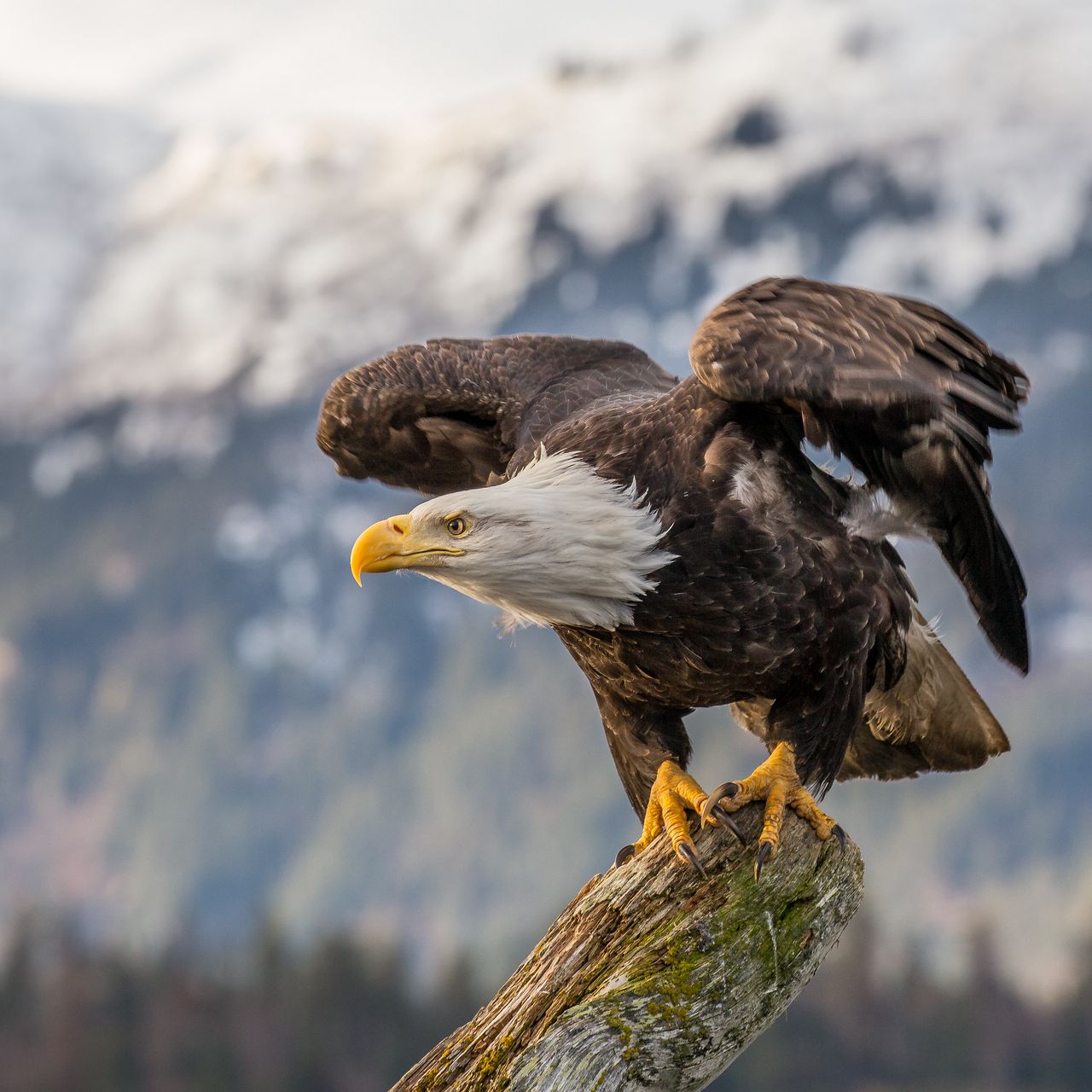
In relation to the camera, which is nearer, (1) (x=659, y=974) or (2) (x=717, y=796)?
(1) (x=659, y=974)

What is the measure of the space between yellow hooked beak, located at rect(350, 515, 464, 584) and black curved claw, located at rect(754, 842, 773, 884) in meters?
1.33

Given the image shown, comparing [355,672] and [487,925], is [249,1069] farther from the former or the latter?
[355,672]

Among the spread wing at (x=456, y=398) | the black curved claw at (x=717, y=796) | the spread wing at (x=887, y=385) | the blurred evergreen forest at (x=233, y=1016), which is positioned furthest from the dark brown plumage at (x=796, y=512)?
the blurred evergreen forest at (x=233, y=1016)

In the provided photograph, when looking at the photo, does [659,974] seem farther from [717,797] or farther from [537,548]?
[537,548]

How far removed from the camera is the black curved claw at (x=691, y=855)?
5051 millimetres

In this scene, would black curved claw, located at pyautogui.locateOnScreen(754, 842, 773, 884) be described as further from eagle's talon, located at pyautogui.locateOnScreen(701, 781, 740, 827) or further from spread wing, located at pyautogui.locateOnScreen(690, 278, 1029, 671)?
spread wing, located at pyautogui.locateOnScreen(690, 278, 1029, 671)

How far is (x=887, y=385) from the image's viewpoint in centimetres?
493

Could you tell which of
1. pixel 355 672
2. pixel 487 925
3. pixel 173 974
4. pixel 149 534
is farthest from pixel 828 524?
pixel 149 534

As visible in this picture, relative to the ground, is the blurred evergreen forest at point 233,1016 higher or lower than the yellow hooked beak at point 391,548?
lower

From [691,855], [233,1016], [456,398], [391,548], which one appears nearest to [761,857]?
[691,855]

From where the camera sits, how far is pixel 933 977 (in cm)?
6925

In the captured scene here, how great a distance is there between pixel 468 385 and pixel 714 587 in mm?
2078

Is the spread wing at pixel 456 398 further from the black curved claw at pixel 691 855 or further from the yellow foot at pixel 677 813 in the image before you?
the black curved claw at pixel 691 855

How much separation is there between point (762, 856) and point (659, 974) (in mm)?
578
